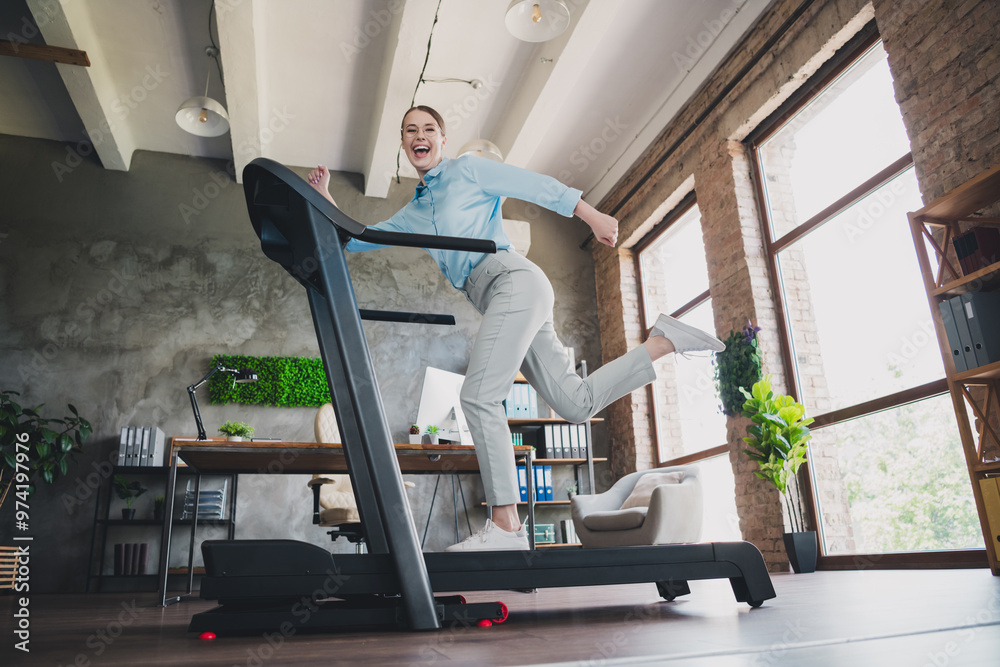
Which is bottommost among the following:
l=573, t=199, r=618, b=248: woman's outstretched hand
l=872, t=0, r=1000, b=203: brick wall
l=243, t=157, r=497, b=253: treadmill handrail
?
l=243, t=157, r=497, b=253: treadmill handrail

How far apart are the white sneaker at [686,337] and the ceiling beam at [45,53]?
4775 mm

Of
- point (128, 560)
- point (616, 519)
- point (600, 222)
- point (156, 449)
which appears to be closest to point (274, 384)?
point (156, 449)

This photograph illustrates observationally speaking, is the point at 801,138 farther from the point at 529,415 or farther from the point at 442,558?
the point at 442,558

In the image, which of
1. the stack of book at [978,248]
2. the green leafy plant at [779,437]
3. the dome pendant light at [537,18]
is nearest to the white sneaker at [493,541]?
the stack of book at [978,248]

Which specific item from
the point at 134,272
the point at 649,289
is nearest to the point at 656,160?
the point at 649,289

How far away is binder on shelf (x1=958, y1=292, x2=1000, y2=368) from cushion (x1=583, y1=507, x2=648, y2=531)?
5.34ft

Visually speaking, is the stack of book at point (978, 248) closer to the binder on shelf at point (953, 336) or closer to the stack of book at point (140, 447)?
the binder on shelf at point (953, 336)

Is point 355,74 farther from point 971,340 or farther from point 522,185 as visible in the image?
point 971,340

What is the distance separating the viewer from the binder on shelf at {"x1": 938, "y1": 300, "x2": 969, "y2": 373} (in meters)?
2.83

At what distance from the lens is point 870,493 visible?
4.00m

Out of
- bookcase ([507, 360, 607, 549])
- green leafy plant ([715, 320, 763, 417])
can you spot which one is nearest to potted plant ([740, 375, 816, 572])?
green leafy plant ([715, 320, 763, 417])

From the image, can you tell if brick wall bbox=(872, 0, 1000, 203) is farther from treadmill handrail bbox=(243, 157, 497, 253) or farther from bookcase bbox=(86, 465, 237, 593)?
bookcase bbox=(86, 465, 237, 593)

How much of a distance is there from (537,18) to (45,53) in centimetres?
344

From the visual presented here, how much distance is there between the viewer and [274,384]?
5.99 m
